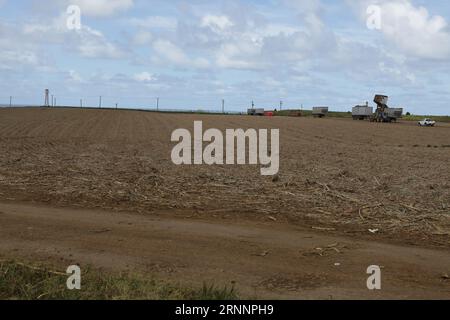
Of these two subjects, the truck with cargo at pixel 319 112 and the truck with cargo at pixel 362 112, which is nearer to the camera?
the truck with cargo at pixel 362 112

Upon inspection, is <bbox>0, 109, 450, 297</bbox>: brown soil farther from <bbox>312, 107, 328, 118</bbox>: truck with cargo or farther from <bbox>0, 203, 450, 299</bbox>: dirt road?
<bbox>312, 107, 328, 118</bbox>: truck with cargo

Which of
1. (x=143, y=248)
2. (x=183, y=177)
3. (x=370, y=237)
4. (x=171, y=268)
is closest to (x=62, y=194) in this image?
(x=183, y=177)

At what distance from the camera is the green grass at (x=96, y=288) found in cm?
637

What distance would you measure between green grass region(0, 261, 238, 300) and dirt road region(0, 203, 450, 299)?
0.47 m

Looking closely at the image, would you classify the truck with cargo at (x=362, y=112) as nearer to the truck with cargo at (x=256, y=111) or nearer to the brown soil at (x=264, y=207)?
the truck with cargo at (x=256, y=111)

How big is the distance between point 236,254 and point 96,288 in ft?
8.72

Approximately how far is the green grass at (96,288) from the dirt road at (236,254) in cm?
47

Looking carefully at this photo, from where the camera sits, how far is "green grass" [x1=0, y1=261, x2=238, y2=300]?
6.37m

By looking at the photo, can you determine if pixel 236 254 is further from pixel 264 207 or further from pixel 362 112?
pixel 362 112

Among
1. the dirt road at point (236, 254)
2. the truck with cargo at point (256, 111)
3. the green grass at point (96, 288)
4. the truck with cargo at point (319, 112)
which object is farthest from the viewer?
the truck with cargo at point (256, 111)

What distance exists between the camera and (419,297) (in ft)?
22.6

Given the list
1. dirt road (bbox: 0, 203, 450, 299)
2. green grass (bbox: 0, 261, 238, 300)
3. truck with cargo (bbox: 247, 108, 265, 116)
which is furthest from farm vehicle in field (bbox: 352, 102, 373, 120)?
green grass (bbox: 0, 261, 238, 300)

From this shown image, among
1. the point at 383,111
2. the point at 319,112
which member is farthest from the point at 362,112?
the point at 319,112

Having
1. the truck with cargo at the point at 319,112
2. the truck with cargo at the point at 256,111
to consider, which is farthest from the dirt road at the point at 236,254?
the truck with cargo at the point at 256,111
